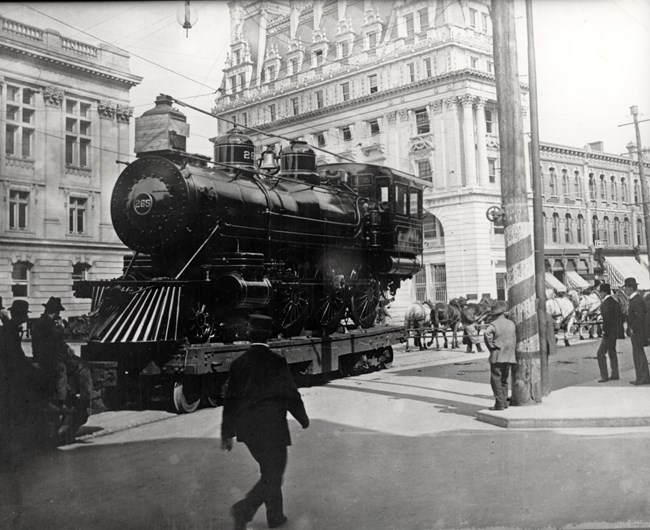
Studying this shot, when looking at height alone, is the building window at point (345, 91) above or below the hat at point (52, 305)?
above

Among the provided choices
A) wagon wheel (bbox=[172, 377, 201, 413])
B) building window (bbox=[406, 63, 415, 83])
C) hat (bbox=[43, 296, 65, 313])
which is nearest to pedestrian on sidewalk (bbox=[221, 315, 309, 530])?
hat (bbox=[43, 296, 65, 313])

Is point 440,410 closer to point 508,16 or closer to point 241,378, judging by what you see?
point 241,378

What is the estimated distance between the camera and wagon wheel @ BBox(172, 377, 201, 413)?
786 cm

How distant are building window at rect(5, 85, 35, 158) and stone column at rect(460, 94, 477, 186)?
14.5 meters

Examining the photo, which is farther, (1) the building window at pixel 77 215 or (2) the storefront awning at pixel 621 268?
(2) the storefront awning at pixel 621 268

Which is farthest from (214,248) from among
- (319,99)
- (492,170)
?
(492,170)

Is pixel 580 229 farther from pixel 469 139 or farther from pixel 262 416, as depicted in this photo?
pixel 262 416

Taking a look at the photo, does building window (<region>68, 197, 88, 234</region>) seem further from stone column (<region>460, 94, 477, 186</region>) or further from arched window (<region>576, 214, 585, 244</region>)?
arched window (<region>576, 214, 585, 244</region>)

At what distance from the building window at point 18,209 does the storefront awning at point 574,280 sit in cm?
1876

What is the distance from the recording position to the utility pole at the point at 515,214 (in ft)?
25.4

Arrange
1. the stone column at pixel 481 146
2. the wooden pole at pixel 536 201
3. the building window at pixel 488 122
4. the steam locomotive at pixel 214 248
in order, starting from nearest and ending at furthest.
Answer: the steam locomotive at pixel 214 248 < the wooden pole at pixel 536 201 < the stone column at pixel 481 146 < the building window at pixel 488 122

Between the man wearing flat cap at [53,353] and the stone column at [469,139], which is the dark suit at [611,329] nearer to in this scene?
the man wearing flat cap at [53,353]

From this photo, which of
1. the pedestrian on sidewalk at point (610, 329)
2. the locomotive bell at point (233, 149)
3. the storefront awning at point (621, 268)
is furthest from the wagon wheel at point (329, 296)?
the storefront awning at point (621, 268)

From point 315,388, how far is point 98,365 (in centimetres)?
397
